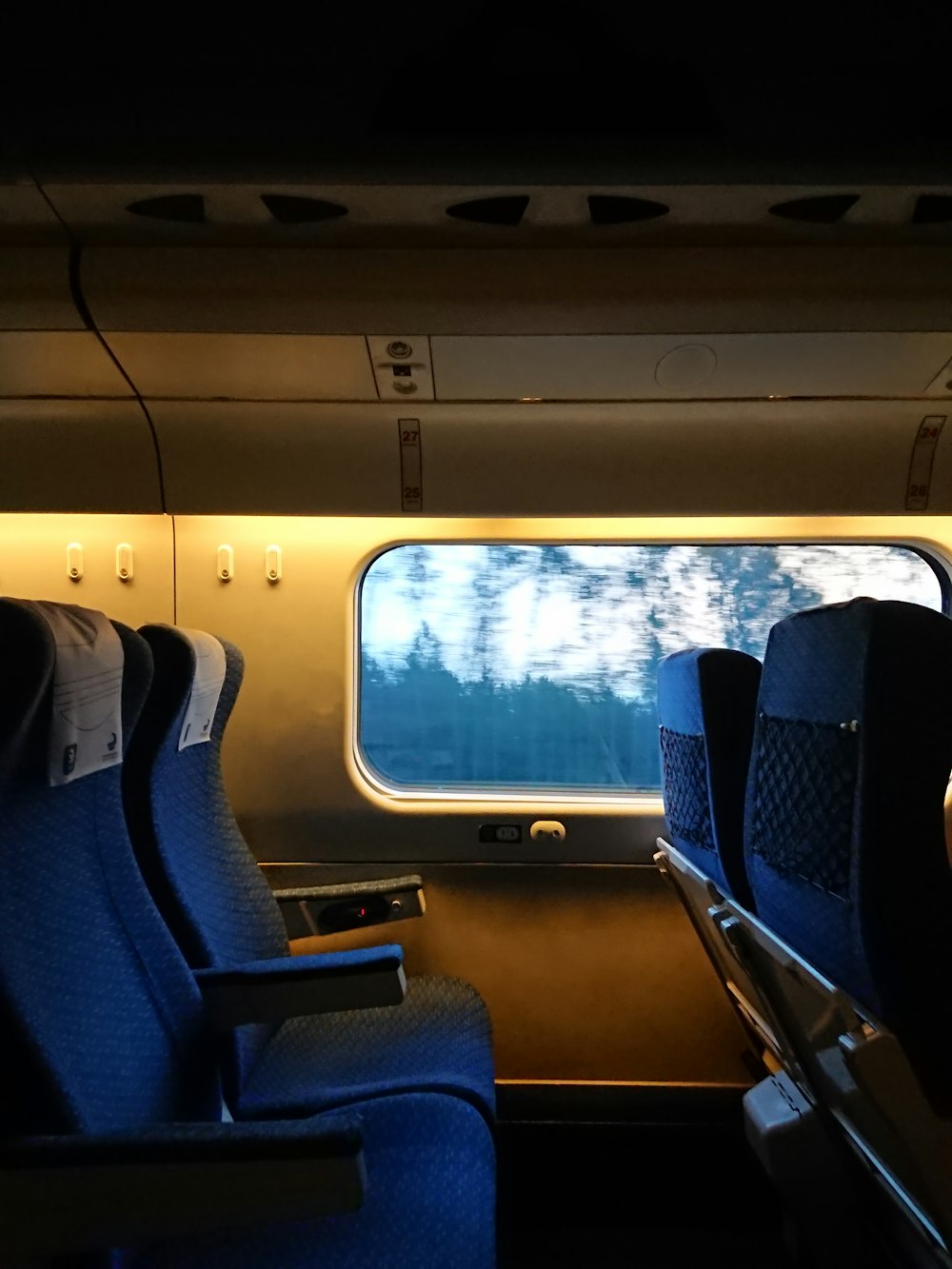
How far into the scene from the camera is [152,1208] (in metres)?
1.27

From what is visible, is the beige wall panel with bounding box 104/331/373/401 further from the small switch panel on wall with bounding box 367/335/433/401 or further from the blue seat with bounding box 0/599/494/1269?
the blue seat with bounding box 0/599/494/1269

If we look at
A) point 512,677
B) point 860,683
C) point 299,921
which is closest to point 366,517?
point 512,677

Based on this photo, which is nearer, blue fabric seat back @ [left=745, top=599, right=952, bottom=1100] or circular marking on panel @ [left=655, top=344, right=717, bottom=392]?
blue fabric seat back @ [left=745, top=599, right=952, bottom=1100]

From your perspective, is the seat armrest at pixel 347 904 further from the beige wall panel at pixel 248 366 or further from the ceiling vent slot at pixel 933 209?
the ceiling vent slot at pixel 933 209

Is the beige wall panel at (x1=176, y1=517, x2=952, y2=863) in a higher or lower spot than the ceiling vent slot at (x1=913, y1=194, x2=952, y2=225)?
lower

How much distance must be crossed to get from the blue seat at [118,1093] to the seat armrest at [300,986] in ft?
0.35

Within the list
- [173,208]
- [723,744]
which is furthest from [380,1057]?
[173,208]

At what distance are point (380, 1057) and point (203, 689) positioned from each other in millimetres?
972

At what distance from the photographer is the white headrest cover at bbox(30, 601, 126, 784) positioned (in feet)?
4.61

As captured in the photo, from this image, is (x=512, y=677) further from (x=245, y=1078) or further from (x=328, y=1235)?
(x=328, y=1235)

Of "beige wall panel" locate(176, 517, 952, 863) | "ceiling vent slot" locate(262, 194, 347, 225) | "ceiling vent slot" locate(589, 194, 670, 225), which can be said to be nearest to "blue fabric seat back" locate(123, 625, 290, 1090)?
"beige wall panel" locate(176, 517, 952, 863)

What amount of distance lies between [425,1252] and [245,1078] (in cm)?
74

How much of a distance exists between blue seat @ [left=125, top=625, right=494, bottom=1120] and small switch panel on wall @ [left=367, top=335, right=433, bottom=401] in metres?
0.81

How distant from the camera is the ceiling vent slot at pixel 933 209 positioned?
5.91 ft
